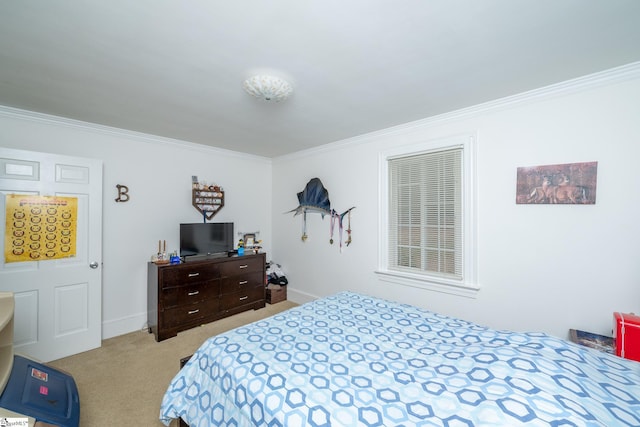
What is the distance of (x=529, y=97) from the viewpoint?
216 cm

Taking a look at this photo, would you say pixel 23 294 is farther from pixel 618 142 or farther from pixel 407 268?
pixel 618 142

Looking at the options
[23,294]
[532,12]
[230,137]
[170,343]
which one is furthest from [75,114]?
[532,12]

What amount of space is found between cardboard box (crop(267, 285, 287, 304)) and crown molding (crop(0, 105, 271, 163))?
2.30 meters

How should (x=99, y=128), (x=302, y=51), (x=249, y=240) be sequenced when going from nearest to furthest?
(x=302, y=51)
(x=99, y=128)
(x=249, y=240)

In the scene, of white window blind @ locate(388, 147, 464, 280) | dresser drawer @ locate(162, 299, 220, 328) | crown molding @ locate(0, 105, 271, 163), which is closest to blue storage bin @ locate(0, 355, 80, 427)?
dresser drawer @ locate(162, 299, 220, 328)

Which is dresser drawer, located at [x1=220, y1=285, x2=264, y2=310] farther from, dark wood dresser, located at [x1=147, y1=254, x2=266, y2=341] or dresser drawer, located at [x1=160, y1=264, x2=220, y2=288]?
dresser drawer, located at [x1=160, y1=264, x2=220, y2=288]

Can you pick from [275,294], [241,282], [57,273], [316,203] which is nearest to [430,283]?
[316,203]

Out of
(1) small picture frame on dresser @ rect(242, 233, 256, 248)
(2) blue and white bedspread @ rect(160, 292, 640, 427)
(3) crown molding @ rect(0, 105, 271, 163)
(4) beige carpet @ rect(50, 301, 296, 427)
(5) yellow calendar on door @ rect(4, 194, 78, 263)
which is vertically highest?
(3) crown molding @ rect(0, 105, 271, 163)

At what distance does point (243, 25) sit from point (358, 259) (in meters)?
2.77

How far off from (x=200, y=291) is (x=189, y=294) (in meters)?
0.14

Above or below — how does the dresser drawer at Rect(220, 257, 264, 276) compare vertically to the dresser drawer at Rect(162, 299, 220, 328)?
above

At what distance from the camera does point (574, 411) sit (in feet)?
2.86

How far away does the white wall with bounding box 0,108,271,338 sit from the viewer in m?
2.71

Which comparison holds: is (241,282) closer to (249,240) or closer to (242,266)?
(242,266)
